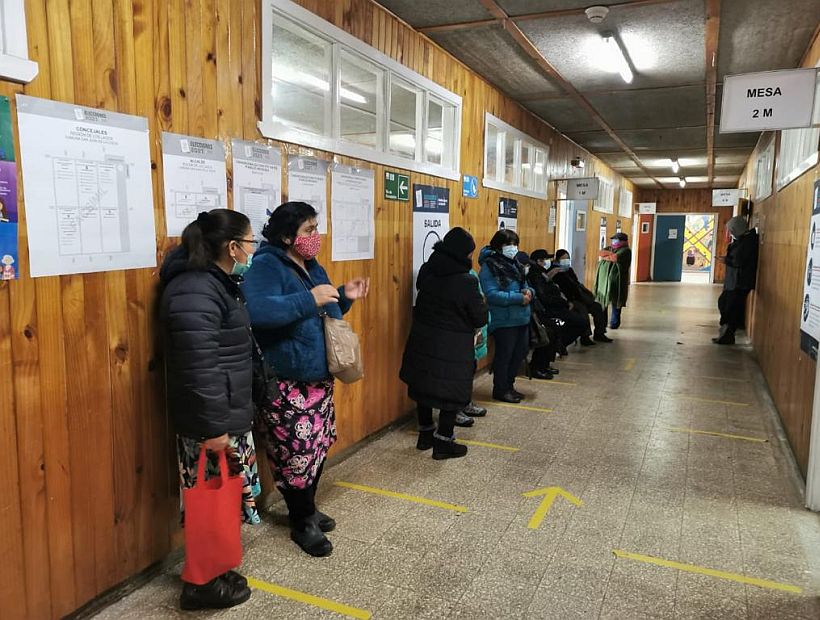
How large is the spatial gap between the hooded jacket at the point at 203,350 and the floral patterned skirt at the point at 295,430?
1.26 ft

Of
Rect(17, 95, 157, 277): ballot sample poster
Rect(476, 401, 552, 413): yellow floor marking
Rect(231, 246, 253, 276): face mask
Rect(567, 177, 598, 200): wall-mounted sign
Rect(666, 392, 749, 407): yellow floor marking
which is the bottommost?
Rect(476, 401, 552, 413): yellow floor marking

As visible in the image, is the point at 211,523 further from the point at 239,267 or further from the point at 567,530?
the point at 567,530

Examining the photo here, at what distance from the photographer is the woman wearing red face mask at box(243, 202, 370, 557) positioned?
101 inches

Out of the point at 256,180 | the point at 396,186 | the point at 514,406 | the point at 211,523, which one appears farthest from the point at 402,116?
the point at 211,523

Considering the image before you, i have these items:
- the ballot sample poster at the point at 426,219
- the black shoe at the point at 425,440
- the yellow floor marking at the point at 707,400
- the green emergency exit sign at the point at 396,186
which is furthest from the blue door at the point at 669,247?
the black shoe at the point at 425,440

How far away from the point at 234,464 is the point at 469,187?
3754 millimetres

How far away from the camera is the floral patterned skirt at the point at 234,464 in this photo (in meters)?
2.21

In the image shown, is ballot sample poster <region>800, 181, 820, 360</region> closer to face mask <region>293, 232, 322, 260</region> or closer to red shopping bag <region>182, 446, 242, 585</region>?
face mask <region>293, 232, 322, 260</region>

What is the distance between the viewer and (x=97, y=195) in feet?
6.98

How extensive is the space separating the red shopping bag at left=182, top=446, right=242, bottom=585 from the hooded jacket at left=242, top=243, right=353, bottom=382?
57 centimetres

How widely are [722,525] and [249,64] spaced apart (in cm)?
323

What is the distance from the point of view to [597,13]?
152 inches

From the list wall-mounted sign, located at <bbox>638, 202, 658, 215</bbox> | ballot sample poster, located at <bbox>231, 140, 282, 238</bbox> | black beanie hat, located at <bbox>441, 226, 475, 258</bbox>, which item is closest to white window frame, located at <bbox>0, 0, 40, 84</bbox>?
ballot sample poster, located at <bbox>231, 140, 282, 238</bbox>

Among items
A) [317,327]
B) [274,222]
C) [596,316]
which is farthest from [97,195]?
[596,316]
